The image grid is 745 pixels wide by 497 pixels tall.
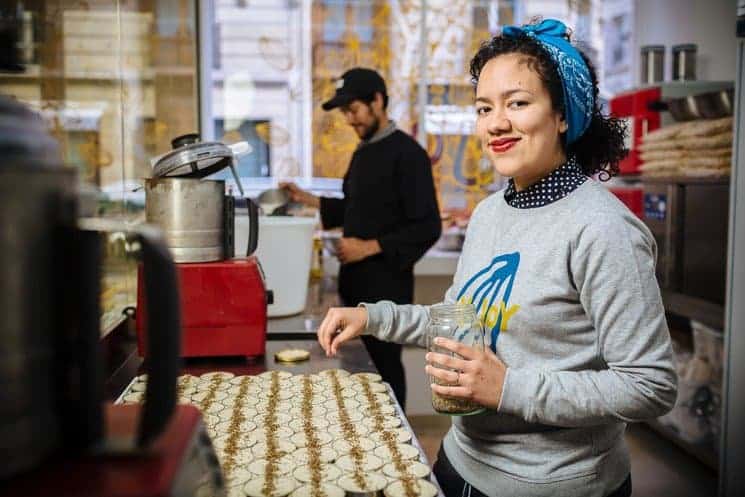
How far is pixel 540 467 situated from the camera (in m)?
1.23

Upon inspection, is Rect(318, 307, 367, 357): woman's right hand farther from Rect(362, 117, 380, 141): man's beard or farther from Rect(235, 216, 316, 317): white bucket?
Rect(362, 117, 380, 141): man's beard

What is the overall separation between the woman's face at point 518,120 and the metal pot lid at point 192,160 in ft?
2.35

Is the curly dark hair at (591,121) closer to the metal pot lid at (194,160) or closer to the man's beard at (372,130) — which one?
the metal pot lid at (194,160)

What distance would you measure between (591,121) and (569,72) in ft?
0.52

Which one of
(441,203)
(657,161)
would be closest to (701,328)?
(657,161)

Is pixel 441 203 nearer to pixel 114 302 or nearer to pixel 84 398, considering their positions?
pixel 114 302

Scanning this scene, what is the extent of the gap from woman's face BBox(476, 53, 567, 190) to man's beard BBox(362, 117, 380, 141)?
6.62ft

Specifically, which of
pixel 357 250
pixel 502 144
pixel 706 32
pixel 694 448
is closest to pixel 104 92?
pixel 502 144

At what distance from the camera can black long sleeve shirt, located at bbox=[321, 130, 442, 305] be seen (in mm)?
3139

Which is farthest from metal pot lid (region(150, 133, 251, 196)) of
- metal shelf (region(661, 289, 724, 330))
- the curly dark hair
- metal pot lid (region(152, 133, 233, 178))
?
metal shelf (region(661, 289, 724, 330))

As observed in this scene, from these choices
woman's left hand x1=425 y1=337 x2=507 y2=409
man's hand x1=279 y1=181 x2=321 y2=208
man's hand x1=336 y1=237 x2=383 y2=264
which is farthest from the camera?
man's hand x1=279 y1=181 x2=321 y2=208

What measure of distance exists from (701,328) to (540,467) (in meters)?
2.45

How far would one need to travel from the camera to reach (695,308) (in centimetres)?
338

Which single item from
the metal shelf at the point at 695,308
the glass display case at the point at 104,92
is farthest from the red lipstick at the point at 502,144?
the metal shelf at the point at 695,308
